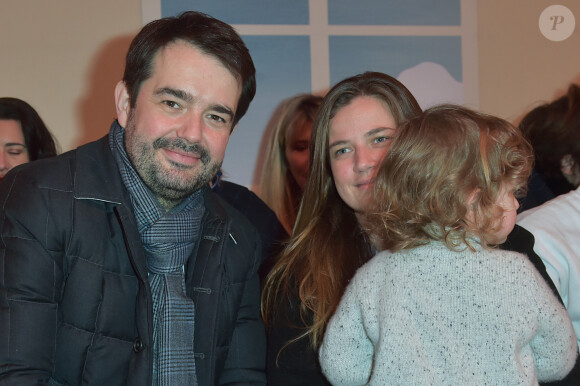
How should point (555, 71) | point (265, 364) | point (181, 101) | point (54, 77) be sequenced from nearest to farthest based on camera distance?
1. point (181, 101)
2. point (265, 364)
3. point (54, 77)
4. point (555, 71)

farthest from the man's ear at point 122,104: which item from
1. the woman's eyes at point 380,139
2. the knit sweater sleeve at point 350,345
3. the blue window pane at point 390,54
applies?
the blue window pane at point 390,54

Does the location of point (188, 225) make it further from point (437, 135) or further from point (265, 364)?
point (437, 135)

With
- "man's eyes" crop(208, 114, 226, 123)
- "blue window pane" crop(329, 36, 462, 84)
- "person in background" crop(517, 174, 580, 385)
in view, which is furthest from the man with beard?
"blue window pane" crop(329, 36, 462, 84)

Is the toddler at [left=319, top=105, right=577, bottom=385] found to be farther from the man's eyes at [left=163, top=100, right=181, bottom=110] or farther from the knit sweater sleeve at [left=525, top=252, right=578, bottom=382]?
the man's eyes at [left=163, top=100, right=181, bottom=110]

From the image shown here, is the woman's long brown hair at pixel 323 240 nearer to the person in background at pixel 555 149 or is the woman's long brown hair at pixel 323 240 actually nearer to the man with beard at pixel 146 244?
the man with beard at pixel 146 244

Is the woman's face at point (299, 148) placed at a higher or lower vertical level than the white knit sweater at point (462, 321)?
higher

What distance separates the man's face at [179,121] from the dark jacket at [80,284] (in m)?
0.11

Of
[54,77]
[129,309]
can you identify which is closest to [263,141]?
[54,77]

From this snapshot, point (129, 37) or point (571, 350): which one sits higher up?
point (129, 37)

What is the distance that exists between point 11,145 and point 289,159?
55.2 inches

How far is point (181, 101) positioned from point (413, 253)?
0.86m

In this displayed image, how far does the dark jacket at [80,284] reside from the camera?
5.70ft

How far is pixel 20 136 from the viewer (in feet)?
10.8

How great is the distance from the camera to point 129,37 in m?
3.95
